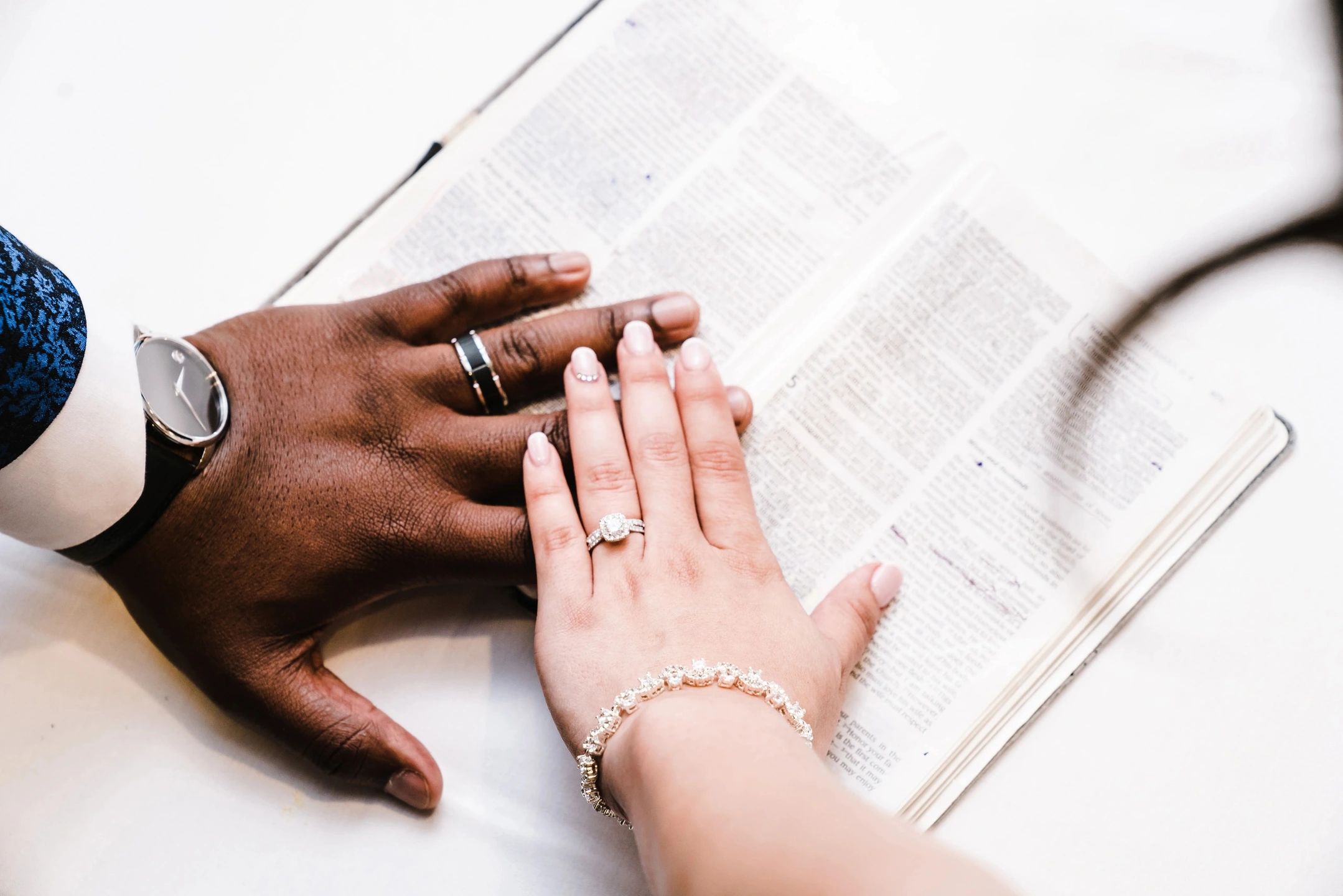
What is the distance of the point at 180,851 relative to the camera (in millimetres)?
705

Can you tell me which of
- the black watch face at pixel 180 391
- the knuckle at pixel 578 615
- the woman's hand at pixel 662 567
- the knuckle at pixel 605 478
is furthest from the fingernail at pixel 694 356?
the black watch face at pixel 180 391

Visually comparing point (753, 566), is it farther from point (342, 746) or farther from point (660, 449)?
point (342, 746)

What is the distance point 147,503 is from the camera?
613 mm

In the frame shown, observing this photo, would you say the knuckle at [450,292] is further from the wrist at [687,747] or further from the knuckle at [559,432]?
the wrist at [687,747]

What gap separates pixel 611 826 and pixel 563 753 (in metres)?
0.07

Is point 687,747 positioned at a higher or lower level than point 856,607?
Result: lower

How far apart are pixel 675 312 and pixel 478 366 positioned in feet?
0.58

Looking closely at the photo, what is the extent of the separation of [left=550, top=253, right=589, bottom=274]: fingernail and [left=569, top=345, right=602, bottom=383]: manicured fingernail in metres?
0.09

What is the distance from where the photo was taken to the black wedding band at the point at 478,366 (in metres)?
0.71

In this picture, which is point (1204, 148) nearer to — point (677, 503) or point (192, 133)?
point (677, 503)

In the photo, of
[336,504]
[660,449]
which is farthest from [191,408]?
[660,449]

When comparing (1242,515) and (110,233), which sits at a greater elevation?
(1242,515)

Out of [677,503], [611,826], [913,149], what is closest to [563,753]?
[611,826]

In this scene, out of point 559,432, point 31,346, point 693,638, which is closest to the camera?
point 31,346
